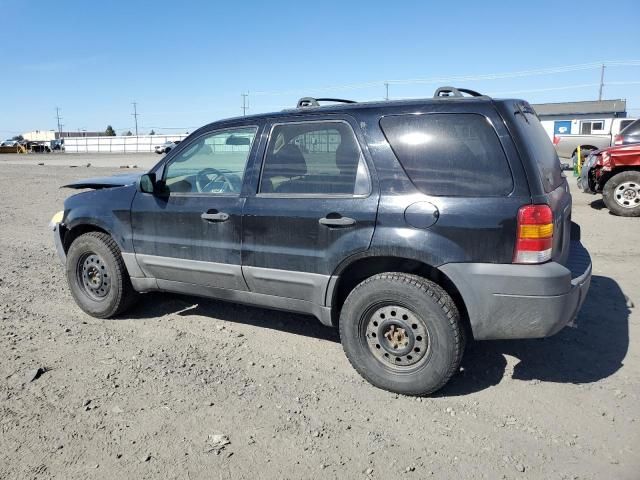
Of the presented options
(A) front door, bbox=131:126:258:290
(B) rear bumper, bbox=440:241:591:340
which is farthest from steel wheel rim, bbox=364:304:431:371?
(A) front door, bbox=131:126:258:290

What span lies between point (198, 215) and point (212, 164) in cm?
47

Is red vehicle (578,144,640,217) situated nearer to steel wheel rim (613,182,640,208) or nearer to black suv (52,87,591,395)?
steel wheel rim (613,182,640,208)

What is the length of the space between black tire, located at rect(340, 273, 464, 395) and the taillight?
540 mm

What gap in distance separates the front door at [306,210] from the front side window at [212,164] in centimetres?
26

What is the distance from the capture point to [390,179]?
11.0 feet

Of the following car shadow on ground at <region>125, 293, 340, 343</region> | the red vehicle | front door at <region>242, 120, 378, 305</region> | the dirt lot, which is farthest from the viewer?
the red vehicle

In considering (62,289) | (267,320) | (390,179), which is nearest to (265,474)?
(390,179)

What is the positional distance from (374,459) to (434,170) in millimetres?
1751

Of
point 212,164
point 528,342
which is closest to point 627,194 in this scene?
point 528,342

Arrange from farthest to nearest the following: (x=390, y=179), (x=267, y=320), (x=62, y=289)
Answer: (x=62, y=289) < (x=267, y=320) < (x=390, y=179)

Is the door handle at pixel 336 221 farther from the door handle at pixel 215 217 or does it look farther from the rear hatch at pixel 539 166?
the rear hatch at pixel 539 166

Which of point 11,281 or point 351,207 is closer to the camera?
point 351,207

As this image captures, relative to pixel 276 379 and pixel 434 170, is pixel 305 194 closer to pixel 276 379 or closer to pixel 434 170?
pixel 434 170

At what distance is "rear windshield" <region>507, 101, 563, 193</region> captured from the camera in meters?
3.13
